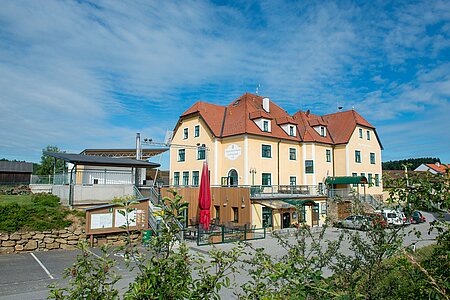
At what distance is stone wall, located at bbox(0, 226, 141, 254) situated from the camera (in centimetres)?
1422

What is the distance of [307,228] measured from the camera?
16.6 ft

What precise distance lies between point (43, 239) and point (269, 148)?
19.2 m

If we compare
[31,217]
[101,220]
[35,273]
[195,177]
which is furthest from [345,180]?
[35,273]

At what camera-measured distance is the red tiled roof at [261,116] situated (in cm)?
2877

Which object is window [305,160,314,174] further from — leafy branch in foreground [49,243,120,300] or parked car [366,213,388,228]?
leafy branch in foreground [49,243,120,300]

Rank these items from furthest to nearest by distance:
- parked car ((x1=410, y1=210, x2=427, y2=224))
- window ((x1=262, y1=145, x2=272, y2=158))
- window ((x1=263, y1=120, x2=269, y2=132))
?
1. window ((x1=263, y1=120, x2=269, y2=132))
2. window ((x1=262, y1=145, x2=272, y2=158))
3. parked car ((x1=410, y1=210, x2=427, y2=224))

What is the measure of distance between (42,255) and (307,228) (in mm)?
13643

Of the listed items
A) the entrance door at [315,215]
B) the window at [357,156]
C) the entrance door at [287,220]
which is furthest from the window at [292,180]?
the window at [357,156]

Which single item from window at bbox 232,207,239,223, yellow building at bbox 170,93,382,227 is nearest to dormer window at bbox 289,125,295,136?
yellow building at bbox 170,93,382,227

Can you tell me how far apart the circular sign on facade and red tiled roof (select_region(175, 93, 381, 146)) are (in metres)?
1.16

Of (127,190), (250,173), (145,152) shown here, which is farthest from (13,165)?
(250,173)

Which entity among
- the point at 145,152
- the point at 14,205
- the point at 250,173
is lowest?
the point at 14,205

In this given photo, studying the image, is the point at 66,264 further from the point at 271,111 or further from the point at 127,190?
the point at 271,111

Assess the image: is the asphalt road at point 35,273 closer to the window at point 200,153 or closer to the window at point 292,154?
the window at point 200,153
